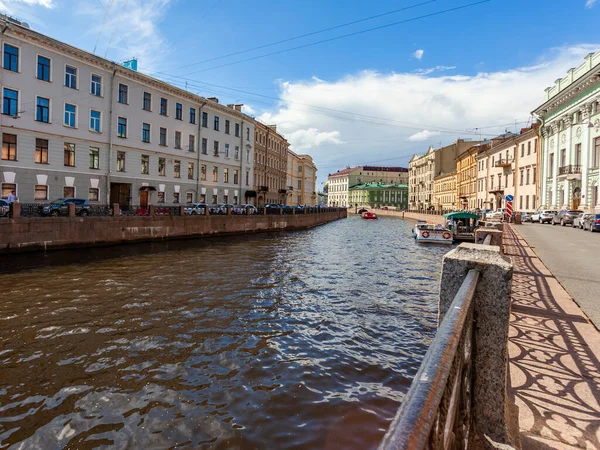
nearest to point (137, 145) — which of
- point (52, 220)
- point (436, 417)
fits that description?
point (52, 220)

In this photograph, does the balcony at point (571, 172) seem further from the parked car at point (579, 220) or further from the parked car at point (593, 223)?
the parked car at point (593, 223)

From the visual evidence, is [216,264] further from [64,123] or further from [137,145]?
[137,145]

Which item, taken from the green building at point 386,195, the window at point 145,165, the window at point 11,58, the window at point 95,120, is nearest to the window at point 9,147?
the window at point 11,58

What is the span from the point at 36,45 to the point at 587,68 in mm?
40500

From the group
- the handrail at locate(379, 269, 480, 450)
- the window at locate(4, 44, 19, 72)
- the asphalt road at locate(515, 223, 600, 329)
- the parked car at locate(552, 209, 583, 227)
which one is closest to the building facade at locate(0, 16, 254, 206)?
the window at locate(4, 44, 19, 72)

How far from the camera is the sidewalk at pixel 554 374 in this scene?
255 centimetres

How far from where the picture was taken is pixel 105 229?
19.1 metres

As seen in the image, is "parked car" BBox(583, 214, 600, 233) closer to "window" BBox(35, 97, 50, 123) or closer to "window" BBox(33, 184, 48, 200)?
"window" BBox(33, 184, 48, 200)

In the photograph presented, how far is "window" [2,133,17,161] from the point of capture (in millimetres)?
21734

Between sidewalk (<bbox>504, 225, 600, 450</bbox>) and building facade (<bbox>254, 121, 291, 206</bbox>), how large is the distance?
151 feet

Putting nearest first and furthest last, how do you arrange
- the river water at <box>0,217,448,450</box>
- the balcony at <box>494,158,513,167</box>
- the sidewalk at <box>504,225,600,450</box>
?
the sidewalk at <box>504,225,600,450</box> → the river water at <box>0,217,448,450</box> → the balcony at <box>494,158,513,167</box>

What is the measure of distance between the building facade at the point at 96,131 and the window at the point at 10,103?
0.05 m

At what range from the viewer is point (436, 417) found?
106 cm

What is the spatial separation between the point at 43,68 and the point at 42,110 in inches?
100.0
